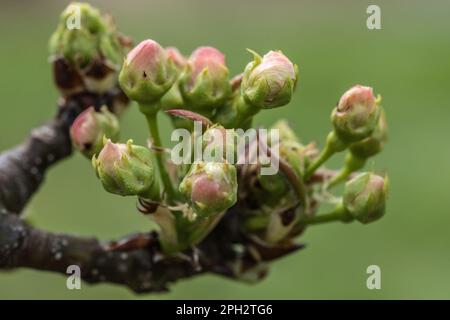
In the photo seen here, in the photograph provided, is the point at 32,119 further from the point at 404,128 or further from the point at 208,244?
the point at 208,244

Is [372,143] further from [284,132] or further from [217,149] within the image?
[217,149]

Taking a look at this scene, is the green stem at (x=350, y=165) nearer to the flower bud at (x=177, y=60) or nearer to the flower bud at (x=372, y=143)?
the flower bud at (x=372, y=143)

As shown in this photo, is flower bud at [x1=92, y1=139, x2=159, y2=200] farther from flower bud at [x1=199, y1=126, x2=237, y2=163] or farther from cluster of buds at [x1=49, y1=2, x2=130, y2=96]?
cluster of buds at [x1=49, y1=2, x2=130, y2=96]

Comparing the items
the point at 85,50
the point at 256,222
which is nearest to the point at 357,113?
the point at 256,222

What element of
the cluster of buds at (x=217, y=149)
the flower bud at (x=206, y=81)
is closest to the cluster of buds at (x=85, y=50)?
the cluster of buds at (x=217, y=149)

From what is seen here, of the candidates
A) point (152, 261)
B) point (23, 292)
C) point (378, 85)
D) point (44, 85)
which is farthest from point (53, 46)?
point (44, 85)
